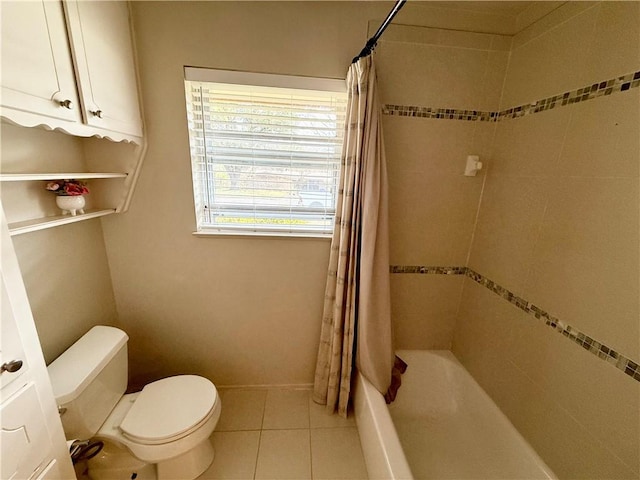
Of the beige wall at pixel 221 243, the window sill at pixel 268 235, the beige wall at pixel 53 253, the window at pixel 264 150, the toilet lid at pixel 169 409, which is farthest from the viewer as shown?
the window sill at pixel 268 235

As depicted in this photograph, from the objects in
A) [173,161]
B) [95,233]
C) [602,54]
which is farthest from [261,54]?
[602,54]

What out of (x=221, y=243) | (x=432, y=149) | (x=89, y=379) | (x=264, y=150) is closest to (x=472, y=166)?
(x=432, y=149)

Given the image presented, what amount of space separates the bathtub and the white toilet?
79cm

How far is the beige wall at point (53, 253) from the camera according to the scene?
936 mm

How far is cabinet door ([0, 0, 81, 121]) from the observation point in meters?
0.66

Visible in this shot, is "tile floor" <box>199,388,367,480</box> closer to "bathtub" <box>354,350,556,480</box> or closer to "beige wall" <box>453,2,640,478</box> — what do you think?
"bathtub" <box>354,350,556,480</box>

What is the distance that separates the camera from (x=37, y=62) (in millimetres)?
726

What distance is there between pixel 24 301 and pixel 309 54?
4.67ft

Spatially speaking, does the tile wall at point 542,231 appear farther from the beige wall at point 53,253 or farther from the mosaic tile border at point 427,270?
the beige wall at point 53,253

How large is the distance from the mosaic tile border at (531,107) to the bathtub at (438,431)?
57.4 inches

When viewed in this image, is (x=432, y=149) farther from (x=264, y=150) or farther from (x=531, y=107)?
(x=264, y=150)

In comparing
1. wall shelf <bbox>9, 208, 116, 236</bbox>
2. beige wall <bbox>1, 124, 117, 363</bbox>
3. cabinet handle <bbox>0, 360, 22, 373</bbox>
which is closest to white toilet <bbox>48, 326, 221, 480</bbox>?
beige wall <bbox>1, 124, 117, 363</bbox>

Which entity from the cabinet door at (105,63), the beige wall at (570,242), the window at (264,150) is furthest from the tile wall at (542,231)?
the cabinet door at (105,63)

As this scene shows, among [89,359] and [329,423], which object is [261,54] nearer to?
[89,359]
